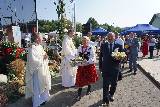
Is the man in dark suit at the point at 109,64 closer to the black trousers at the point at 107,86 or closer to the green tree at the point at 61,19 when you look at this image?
the black trousers at the point at 107,86

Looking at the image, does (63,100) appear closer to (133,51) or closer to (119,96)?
(119,96)

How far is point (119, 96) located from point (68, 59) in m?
2.58

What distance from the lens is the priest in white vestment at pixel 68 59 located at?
1313cm

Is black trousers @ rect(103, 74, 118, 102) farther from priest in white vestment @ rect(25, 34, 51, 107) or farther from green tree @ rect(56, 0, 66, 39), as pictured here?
green tree @ rect(56, 0, 66, 39)

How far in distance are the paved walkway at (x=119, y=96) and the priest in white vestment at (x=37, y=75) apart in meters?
0.36

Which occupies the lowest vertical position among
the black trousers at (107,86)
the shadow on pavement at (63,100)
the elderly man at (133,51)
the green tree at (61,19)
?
the shadow on pavement at (63,100)

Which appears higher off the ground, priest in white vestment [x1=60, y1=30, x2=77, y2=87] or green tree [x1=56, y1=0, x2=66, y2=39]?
green tree [x1=56, y1=0, x2=66, y2=39]

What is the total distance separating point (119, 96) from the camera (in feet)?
38.4

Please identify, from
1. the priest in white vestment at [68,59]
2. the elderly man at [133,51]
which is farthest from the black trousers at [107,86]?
the elderly man at [133,51]

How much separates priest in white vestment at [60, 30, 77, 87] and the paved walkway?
38 centimetres

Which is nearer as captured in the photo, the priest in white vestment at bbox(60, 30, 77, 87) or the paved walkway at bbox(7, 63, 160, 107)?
the paved walkway at bbox(7, 63, 160, 107)

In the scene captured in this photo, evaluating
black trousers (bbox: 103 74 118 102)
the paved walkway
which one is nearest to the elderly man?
Result: the paved walkway

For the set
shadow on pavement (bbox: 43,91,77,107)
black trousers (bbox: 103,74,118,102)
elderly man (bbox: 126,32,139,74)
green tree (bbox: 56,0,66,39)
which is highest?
green tree (bbox: 56,0,66,39)

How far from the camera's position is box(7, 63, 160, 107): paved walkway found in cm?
1060
